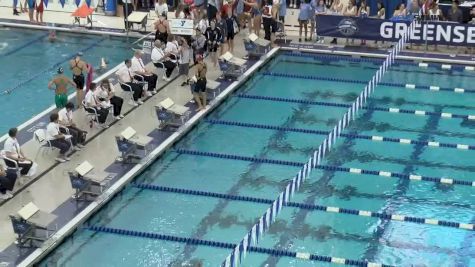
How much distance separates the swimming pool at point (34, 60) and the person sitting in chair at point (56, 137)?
1.99 m

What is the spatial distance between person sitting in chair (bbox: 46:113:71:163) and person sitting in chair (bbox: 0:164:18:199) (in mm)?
1578

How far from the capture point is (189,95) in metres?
20.8

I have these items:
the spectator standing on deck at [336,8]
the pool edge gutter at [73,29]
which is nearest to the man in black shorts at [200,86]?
the spectator standing on deck at [336,8]

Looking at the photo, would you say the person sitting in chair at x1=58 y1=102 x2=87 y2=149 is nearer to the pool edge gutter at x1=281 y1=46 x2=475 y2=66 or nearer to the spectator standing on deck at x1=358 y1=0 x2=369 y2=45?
the pool edge gutter at x1=281 y1=46 x2=475 y2=66

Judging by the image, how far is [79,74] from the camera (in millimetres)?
19391

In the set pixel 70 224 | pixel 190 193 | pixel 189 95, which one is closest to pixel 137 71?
pixel 189 95

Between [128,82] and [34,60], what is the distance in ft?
15.3

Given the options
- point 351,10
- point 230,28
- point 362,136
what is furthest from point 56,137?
point 351,10

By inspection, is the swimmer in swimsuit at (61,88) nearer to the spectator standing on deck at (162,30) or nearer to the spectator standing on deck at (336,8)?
the spectator standing on deck at (162,30)

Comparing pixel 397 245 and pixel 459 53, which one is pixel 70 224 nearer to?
pixel 397 245

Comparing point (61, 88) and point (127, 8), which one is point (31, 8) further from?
point (61, 88)

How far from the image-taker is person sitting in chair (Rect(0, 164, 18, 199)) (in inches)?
605

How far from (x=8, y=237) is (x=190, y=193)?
332 cm

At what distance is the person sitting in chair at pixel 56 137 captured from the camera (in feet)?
55.8
